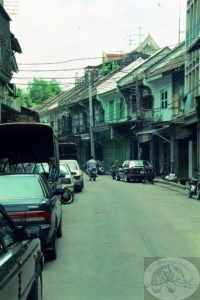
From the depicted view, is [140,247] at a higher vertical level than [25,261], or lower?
lower

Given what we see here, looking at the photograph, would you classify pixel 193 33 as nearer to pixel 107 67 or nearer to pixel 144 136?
pixel 144 136

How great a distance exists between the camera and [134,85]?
1784 inches

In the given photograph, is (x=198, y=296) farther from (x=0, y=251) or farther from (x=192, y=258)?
(x=0, y=251)

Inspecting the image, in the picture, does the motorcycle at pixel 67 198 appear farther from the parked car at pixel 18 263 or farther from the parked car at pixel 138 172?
the parked car at pixel 138 172

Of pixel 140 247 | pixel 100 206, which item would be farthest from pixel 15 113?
pixel 140 247

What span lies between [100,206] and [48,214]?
10.2 metres

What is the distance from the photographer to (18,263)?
4438 mm

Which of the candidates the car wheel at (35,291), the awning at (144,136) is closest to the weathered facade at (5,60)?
the awning at (144,136)

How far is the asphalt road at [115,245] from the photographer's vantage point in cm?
736

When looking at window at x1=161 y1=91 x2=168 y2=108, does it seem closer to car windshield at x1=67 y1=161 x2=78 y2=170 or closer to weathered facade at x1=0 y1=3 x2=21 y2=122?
weathered facade at x1=0 y1=3 x2=21 y2=122

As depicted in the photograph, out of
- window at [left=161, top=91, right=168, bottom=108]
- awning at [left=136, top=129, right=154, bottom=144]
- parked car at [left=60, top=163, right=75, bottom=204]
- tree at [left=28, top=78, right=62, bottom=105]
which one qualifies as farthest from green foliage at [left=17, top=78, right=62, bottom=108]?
parked car at [left=60, top=163, right=75, bottom=204]

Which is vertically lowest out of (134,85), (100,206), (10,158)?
(100,206)

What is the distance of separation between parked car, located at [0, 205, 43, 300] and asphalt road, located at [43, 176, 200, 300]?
60.6 inches

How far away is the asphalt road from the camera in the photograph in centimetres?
736
